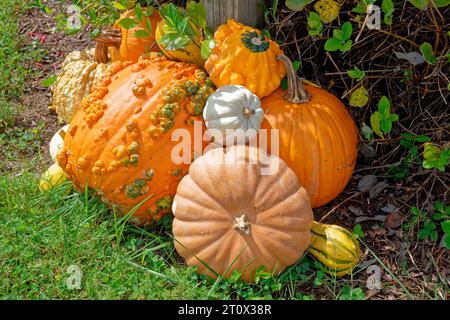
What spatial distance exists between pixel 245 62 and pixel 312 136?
0.52 meters

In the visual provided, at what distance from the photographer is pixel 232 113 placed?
2.77 metres

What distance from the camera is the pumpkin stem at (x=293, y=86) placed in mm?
2910

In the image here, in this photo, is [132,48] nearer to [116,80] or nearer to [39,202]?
[116,80]

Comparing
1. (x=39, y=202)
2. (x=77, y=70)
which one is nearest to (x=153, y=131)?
(x=39, y=202)

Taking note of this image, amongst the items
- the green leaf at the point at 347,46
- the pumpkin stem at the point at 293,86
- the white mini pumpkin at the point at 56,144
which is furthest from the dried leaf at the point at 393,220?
the white mini pumpkin at the point at 56,144

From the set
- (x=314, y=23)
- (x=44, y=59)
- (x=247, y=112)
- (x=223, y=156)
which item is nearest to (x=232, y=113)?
(x=247, y=112)

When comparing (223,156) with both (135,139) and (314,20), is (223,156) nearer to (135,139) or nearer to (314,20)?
(135,139)

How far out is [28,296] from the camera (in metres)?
2.58

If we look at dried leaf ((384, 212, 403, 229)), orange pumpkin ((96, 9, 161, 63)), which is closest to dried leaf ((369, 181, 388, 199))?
dried leaf ((384, 212, 403, 229))

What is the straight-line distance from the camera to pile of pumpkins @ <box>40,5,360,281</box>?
2604 mm

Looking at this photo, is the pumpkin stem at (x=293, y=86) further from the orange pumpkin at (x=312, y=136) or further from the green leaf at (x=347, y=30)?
the green leaf at (x=347, y=30)

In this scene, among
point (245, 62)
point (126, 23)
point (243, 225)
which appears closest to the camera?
point (243, 225)

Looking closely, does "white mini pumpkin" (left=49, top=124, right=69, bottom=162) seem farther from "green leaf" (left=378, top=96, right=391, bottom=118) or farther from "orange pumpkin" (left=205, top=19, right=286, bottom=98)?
"green leaf" (left=378, top=96, right=391, bottom=118)

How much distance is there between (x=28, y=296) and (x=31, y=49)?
2.42 metres
